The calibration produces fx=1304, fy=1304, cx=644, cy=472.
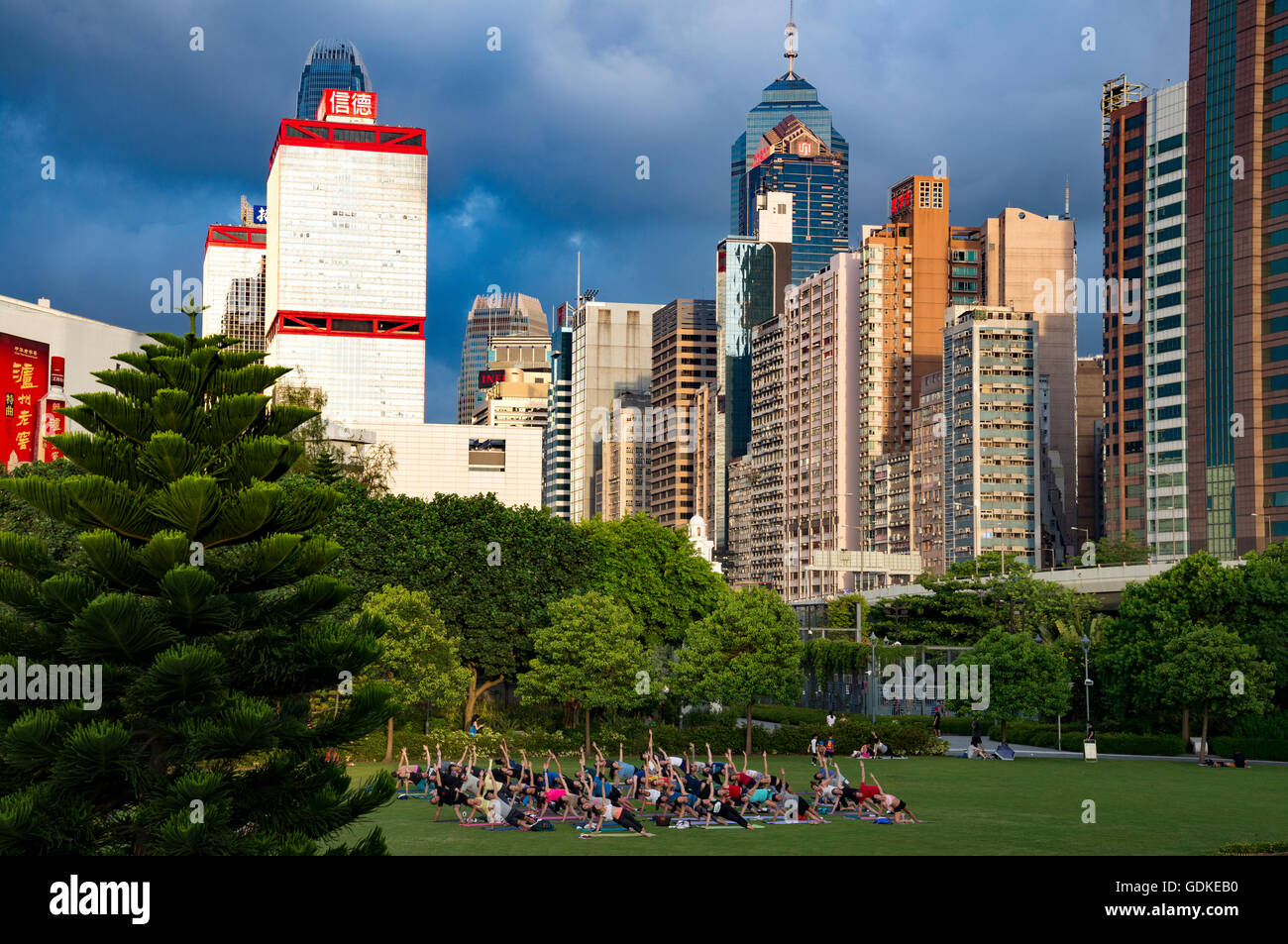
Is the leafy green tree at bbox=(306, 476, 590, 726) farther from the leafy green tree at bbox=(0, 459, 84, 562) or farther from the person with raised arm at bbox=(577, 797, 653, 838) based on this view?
the person with raised arm at bbox=(577, 797, 653, 838)

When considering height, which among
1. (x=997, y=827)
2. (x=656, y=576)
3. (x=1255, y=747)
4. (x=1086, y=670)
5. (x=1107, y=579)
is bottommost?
(x=1255, y=747)

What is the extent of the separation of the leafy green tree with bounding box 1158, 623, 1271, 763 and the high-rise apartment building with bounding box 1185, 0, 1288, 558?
254ft

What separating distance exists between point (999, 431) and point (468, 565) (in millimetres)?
123105

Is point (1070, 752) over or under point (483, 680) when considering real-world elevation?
under

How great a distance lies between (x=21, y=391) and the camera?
81000 millimetres

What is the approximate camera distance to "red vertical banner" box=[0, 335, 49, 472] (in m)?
79.5

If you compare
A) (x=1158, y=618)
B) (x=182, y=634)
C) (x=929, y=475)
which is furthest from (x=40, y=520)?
(x=929, y=475)

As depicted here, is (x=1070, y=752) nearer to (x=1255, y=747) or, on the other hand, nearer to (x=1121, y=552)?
(x=1255, y=747)

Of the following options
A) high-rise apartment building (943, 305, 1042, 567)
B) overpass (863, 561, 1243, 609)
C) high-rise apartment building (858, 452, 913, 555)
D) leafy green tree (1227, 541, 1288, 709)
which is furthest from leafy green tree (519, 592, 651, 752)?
high-rise apartment building (858, 452, 913, 555)

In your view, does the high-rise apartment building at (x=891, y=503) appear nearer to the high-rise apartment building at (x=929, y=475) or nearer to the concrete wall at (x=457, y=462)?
the high-rise apartment building at (x=929, y=475)

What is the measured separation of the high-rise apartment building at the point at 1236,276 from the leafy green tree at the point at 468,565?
8684cm

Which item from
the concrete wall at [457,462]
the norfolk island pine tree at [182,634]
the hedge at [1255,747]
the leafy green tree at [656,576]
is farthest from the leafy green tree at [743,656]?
the concrete wall at [457,462]

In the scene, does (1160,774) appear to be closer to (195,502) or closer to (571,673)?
(571,673)
